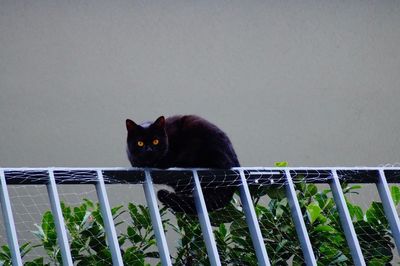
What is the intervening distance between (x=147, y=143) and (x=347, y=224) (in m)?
0.89

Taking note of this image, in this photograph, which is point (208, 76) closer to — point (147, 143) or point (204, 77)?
point (204, 77)

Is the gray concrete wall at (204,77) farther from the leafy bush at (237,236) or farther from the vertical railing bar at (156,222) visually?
the vertical railing bar at (156,222)

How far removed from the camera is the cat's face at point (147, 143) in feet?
9.54

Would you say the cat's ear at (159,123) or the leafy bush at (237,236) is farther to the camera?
the cat's ear at (159,123)

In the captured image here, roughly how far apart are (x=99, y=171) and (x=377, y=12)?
3305mm

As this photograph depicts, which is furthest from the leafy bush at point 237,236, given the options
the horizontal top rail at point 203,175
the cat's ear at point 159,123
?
the cat's ear at point 159,123

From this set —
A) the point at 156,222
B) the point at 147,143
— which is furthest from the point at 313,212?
the point at 156,222

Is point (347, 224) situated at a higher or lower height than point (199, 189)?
lower

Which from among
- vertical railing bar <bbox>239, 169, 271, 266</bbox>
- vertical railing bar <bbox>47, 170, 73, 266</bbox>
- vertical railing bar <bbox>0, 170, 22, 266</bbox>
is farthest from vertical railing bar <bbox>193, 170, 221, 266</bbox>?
vertical railing bar <bbox>0, 170, 22, 266</bbox>

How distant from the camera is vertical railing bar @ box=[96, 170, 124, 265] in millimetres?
2107

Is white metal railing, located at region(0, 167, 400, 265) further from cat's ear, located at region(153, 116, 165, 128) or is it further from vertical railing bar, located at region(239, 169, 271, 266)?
A: cat's ear, located at region(153, 116, 165, 128)

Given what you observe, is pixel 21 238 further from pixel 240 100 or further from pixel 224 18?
pixel 224 18

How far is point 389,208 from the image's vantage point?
2.61 m

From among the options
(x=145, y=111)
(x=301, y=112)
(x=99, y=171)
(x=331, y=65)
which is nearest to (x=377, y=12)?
(x=331, y=65)
